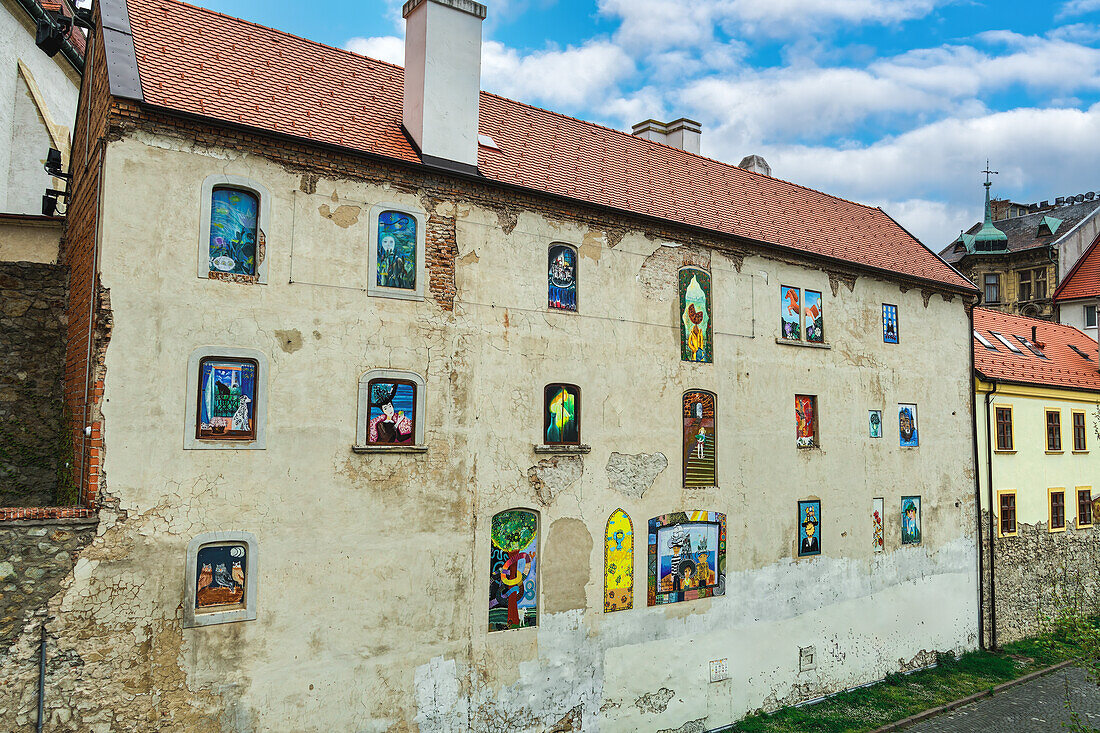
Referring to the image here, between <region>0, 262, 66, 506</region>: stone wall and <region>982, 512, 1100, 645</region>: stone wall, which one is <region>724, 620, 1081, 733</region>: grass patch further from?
<region>0, 262, 66, 506</region>: stone wall

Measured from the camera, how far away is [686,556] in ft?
50.6

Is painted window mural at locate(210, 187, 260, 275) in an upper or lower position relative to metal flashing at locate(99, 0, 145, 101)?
lower

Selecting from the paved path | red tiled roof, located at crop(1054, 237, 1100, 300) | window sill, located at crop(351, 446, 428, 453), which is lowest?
the paved path

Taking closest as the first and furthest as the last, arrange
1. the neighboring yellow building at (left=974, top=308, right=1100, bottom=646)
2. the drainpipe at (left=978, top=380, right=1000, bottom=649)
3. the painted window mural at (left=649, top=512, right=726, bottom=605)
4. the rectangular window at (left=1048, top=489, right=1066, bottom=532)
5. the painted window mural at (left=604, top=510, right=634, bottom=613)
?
the painted window mural at (left=604, top=510, right=634, bottom=613), the painted window mural at (left=649, top=512, right=726, bottom=605), the drainpipe at (left=978, top=380, right=1000, bottom=649), the neighboring yellow building at (left=974, top=308, right=1100, bottom=646), the rectangular window at (left=1048, top=489, right=1066, bottom=532)

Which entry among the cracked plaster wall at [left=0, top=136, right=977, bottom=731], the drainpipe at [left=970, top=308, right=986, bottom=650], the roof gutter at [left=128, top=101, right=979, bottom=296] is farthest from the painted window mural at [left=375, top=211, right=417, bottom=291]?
the drainpipe at [left=970, top=308, right=986, bottom=650]

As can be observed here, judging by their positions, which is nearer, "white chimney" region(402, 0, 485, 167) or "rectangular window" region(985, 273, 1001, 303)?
"white chimney" region(402, 0, 485, 167)

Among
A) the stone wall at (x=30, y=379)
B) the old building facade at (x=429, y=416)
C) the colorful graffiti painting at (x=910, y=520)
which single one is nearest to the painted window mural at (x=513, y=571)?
the old building facade at (x=429, y=416)

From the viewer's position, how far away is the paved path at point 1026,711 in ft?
56.3

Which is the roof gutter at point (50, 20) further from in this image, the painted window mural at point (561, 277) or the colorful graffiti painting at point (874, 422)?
the colorful graffiti painting at point (874, 422)

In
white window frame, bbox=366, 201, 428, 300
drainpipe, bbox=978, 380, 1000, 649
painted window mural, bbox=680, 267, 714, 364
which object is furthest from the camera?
drainpipe, bbox=978, 380, 1000, 649

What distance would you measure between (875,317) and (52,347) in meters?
17.5

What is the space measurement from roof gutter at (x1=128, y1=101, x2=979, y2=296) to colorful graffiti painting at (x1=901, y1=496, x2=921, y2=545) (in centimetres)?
561

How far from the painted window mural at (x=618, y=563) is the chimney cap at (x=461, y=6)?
9.06 meters

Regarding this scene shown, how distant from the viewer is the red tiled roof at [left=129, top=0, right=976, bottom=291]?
11.9 metres
